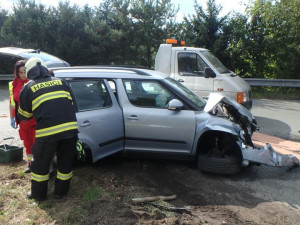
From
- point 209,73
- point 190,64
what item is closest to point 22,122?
point 209,73

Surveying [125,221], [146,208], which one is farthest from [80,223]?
[146,208]

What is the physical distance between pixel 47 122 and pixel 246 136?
9.90ft

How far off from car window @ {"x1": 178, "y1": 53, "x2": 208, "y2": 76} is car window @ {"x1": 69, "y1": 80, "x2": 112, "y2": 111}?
377cm

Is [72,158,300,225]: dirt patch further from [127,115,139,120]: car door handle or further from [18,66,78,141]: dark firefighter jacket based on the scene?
[18,66,78,141]: dark firefighter jacket

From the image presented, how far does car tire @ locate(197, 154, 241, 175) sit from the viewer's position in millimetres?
4809

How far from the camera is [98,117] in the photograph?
472 centimetres

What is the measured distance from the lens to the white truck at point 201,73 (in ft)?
26.3

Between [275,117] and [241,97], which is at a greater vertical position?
[241,97]

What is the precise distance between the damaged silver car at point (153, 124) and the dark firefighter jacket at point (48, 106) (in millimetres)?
858

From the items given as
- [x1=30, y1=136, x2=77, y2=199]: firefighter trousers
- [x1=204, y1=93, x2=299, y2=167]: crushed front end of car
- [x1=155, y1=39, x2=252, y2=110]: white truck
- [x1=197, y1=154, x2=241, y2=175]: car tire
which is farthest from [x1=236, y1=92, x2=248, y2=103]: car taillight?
[x1=30, y1=136, x2=77, y2=199]: firefighter trousers

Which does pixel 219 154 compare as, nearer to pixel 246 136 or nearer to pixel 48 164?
pixel 246 136

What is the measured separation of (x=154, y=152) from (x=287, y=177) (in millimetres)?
2016

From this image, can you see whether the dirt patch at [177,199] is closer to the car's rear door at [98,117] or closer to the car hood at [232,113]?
the car's rear door at [98,117]

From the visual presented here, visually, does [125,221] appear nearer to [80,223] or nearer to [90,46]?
[80,223]
